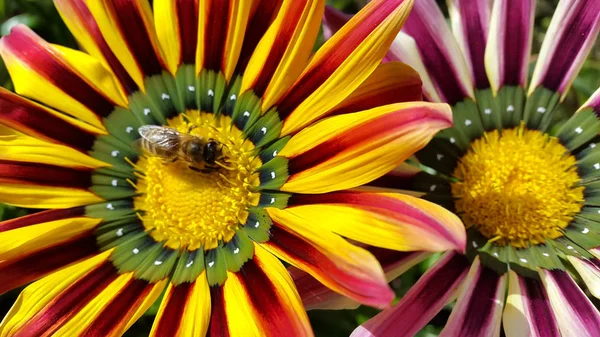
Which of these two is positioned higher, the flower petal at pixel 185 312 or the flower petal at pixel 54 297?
the flower petal at pixel 54 297

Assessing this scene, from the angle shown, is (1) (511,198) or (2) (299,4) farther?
(1) (511,198)

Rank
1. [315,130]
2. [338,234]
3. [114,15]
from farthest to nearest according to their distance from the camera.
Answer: [114,15] < [315,130] < [338,234]

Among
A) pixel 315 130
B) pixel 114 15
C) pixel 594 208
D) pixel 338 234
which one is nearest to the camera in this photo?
pixel 338 234

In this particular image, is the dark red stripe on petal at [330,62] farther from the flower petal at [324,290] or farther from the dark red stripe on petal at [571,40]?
the dark red stripe on petal at [571,40]

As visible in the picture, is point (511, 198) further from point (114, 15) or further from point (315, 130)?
point (114, 15)

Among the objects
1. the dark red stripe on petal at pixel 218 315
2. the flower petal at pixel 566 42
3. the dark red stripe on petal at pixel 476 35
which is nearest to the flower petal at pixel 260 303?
the dark red stripe on petal at pixel 218 315

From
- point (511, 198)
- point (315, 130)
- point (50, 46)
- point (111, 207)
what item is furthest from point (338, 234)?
point (50, 46)

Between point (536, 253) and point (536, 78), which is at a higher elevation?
point (536, 78)

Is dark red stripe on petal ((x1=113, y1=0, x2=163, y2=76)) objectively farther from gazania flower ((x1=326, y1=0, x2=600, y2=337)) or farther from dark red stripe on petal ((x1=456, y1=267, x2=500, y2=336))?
dark red stripe on petal ((x1=456, y1=267, x2=500, y2=336))
